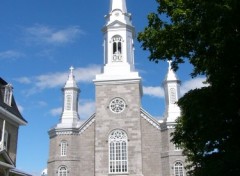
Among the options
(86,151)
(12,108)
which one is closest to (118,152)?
(86,151)

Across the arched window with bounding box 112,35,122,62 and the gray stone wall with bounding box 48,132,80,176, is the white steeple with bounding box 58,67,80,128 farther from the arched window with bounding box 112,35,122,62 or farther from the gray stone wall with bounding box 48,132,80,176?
the arched window with bounding box 112,35,122,62

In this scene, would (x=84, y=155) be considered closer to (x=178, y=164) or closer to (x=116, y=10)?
(x=178, y=164)

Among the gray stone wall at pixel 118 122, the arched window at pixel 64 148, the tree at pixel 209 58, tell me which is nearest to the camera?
the tree at pixel 209 58

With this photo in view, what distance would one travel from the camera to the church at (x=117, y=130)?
37.5m

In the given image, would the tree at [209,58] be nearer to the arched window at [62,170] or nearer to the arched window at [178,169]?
the arched window at [178,169]

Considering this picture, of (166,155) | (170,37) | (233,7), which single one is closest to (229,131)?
(170,37)

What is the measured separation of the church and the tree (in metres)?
22.2

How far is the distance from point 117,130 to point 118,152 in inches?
90.0

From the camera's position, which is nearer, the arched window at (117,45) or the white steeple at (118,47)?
the white steeple at (118,47)

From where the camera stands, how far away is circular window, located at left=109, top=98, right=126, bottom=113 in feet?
130

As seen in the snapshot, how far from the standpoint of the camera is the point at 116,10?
146 ft

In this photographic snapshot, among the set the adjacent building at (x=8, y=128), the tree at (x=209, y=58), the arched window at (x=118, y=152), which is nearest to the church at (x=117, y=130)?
the arched window at (x=118, y=152)

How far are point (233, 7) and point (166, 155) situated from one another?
28.1 metres

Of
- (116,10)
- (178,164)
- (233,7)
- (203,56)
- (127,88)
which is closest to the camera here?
(233,7)
